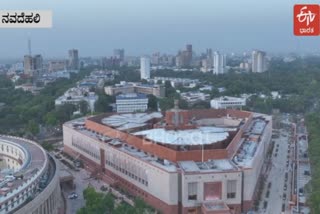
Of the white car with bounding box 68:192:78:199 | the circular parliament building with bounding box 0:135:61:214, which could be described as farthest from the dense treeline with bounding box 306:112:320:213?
the white car with bounding box 68:192:78:199

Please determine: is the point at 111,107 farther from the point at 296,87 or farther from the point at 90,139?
the point at 296,87

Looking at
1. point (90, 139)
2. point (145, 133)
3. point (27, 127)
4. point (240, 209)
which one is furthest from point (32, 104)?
point (240, 209)

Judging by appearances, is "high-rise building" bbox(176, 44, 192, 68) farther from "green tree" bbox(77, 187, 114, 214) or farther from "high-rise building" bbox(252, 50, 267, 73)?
"green tree" bbox(77, 187, 114, 214)

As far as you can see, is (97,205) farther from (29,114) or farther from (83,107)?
(83,107)

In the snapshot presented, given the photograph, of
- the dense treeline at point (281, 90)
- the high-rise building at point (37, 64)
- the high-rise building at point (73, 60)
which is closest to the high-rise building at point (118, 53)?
the high-rise building at point (73, 60)

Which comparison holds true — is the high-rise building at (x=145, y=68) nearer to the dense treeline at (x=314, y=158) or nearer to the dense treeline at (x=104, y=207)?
the dense treeline at (x=314, y=158)

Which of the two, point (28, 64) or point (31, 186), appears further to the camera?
point (28, 64)

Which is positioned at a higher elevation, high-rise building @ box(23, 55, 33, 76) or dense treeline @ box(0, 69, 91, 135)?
high-rise building @ box(23, 55, 33, 76)

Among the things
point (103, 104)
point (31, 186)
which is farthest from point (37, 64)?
point (31, 186)

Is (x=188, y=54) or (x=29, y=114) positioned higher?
(x=188, y=54)
